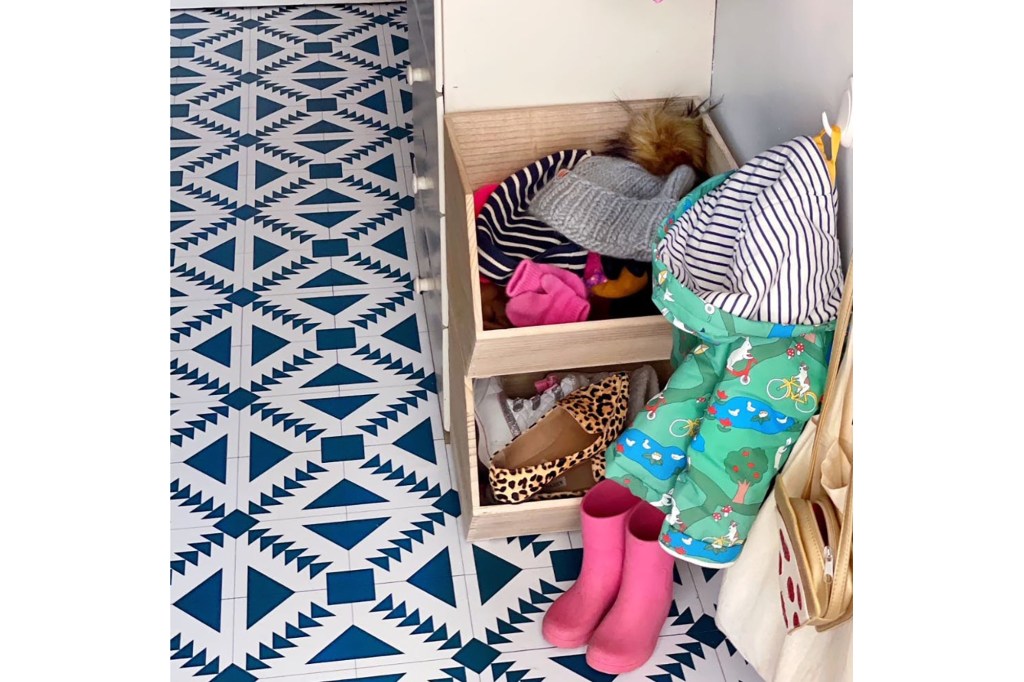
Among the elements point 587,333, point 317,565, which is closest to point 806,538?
point 587,333

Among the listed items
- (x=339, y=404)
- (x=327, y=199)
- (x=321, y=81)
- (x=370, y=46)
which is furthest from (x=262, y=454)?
(x=370, y=46)

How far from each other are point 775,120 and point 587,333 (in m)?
0.44

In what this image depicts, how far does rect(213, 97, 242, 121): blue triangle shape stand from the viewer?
3.54 m

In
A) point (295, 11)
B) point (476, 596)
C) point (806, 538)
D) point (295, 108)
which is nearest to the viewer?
point (806, 538)

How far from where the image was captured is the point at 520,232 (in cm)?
190

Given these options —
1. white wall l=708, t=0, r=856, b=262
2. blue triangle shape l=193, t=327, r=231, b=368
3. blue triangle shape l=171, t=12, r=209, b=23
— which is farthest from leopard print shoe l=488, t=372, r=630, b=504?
blue triangle shape l=171, t=12, r=209, b=23

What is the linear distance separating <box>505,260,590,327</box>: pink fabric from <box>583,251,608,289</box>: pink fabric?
40mm

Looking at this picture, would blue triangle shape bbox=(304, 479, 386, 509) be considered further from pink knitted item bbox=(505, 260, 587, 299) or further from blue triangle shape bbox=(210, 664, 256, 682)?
pink knitted item bbox=(505, 260, 587, 299)

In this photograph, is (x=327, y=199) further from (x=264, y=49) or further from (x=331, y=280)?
(x=264, y=49)

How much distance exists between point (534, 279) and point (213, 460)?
893 mm

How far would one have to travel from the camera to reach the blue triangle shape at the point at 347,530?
211 cm

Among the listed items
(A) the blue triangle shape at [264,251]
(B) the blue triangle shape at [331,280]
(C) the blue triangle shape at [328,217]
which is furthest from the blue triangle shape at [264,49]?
(B) the blue triangle shape at [331,280]
